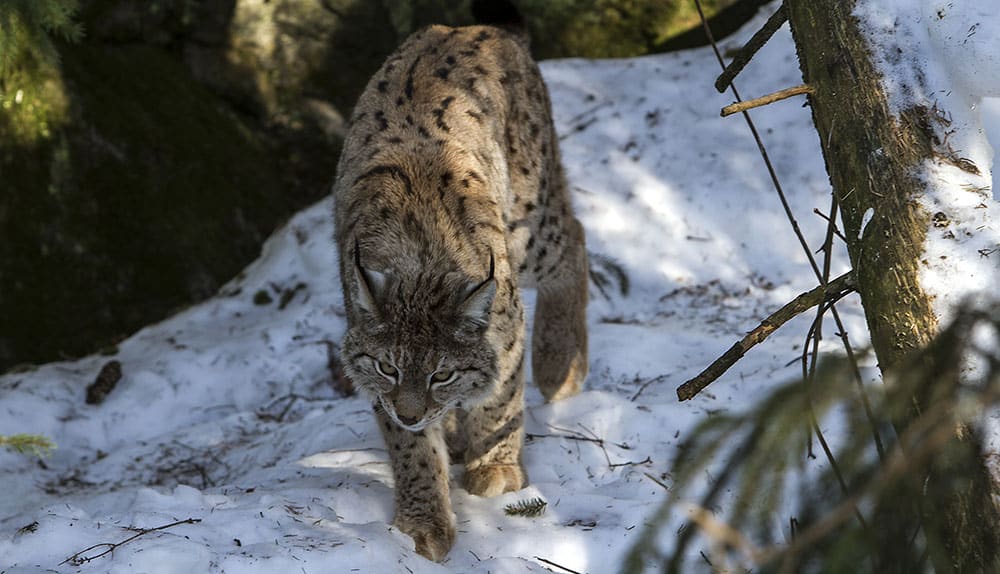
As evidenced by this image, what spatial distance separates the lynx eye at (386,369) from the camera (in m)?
3.71

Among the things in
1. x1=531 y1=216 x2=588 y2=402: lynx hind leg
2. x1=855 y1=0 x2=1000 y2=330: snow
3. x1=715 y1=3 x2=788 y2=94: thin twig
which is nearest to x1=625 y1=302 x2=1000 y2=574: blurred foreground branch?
x1=855 y1=0 x2=1000 y2=330: snow

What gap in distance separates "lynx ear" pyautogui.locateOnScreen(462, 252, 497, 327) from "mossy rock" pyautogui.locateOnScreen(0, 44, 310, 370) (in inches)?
161

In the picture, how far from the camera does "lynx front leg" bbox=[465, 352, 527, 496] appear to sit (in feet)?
13.9

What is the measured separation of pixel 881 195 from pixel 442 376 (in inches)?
70.4

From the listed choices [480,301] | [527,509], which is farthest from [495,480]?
[480,301]

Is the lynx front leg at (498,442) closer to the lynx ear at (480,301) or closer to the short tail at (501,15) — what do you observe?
the lynx ear at (480,301)

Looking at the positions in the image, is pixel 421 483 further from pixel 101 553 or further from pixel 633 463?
pixel 101 553

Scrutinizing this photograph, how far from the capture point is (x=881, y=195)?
2426mm

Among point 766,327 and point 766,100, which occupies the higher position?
point 766,100

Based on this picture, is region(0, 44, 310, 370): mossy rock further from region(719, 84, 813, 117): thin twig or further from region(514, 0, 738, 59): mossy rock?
region(719, 84, 813, 117): thin twig

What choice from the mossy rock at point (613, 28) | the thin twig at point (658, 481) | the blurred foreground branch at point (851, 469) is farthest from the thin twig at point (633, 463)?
the mossy rock at point (613, 28)

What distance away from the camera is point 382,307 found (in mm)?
3654

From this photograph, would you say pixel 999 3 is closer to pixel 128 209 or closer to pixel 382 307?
pixel 382 307

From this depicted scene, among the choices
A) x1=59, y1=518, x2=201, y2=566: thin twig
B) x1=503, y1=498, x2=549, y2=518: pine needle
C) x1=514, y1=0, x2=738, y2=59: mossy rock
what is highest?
x1=514, y1=0, x2=738, y2=59: mossy rock
